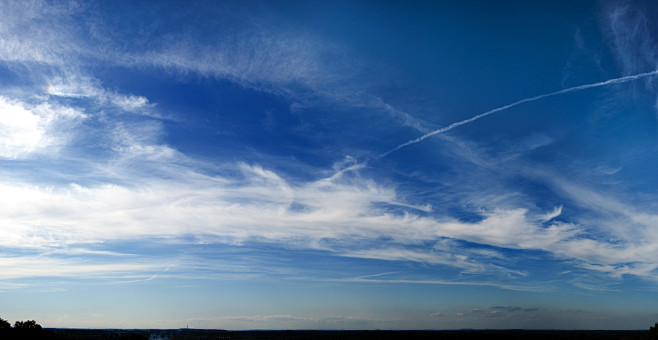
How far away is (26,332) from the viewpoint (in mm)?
92750

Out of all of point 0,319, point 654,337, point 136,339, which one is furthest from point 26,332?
point 654,337

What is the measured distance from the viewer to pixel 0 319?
9325 cm

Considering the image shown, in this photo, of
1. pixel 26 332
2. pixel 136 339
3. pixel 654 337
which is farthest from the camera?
pixel 136 339

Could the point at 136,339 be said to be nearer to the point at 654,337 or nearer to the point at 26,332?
the point at 26,332

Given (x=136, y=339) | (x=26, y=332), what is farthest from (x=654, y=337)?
(x=26, y=332)

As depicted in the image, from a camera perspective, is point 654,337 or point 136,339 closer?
point 654,337

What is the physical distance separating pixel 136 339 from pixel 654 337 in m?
141

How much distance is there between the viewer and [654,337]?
112 m

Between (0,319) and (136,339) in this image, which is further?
(136,339)

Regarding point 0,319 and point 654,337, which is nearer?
point 0,319

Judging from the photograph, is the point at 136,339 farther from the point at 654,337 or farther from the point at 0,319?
the point at 654,337

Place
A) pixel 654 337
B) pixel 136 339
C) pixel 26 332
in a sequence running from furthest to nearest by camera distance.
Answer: pixel 136 339
pixel 654 337
pixel 26 332

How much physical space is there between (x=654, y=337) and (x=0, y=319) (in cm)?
15661

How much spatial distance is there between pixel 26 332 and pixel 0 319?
257 inches
